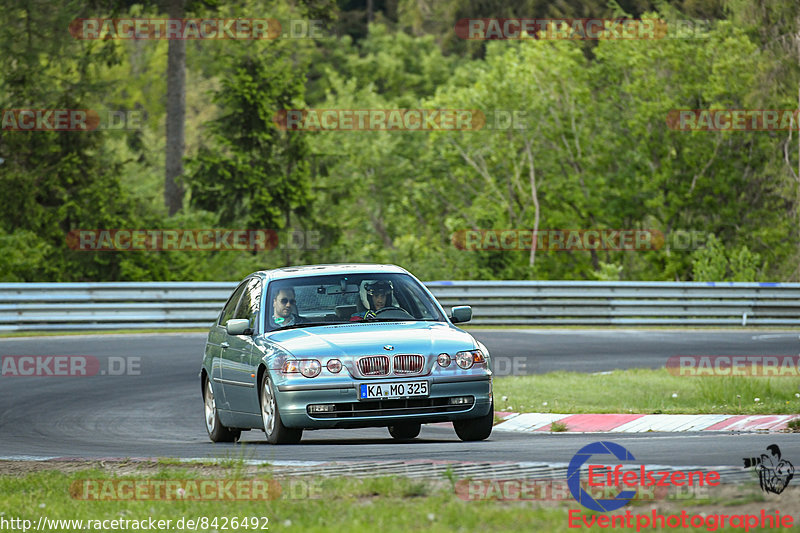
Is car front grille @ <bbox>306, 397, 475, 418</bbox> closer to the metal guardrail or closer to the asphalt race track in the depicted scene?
the asphalt race track

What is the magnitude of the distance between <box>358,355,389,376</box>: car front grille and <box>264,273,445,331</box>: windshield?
3.15ft

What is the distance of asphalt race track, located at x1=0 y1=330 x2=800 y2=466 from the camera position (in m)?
9.66

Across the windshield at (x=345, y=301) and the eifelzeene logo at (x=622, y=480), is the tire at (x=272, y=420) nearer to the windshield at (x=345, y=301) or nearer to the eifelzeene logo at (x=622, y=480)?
the windshield at (x=345, y=301)

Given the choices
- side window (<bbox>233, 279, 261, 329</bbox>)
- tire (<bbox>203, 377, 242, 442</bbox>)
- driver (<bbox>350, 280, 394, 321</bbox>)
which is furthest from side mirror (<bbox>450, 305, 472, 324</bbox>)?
tire (<bbox>203, 377, 242, 442</bbox>)

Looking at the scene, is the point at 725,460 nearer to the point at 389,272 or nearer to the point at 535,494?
the point at 535,494

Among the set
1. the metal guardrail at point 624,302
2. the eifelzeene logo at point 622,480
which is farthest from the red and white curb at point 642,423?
the metal guardrail at point 624,302

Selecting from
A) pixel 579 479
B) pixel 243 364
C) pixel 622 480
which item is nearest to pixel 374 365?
pixel 243 364

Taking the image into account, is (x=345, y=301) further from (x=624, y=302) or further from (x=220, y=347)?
(x=624, y=302)

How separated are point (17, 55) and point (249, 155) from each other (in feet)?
25.5

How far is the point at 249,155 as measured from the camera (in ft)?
116

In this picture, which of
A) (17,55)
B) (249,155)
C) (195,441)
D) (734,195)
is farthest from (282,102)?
(195,441)

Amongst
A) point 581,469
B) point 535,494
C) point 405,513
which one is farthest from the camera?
point 581,469

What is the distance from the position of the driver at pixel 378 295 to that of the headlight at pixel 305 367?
4.11 feet

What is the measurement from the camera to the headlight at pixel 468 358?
1077cm
